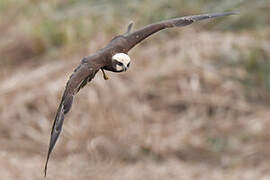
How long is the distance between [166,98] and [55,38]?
4.56ft

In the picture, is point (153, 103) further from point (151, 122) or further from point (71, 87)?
point (71, 87)

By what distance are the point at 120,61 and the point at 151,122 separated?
342cm

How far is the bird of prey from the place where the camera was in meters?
2.23

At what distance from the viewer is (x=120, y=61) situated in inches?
98.5

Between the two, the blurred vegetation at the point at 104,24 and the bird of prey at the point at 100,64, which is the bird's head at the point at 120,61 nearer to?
the bird of prey at the point at 100,64

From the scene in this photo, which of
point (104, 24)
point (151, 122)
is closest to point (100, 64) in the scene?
point (151, 122)

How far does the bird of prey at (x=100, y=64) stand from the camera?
223 centimetres

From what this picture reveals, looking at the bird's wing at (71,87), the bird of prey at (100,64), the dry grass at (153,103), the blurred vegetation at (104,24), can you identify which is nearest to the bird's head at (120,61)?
the bird of prey at (100,64)

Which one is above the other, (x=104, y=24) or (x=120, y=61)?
(x=104, y=24)

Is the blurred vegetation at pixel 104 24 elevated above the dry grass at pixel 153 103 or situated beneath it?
elevated above

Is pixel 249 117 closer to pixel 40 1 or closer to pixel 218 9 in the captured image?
pixel 218 9

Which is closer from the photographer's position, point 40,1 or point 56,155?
point 56,155

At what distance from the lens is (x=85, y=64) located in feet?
7.55

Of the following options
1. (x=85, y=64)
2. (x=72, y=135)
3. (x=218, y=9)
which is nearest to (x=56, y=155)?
(x=72, y=135)
